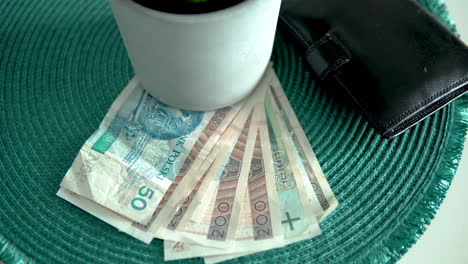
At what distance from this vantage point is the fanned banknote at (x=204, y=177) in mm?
465

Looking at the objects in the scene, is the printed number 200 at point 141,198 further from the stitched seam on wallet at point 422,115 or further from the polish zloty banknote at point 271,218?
the stitched seam on wallet at point 422,115

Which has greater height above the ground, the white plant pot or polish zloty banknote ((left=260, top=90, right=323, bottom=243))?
the white plant pot

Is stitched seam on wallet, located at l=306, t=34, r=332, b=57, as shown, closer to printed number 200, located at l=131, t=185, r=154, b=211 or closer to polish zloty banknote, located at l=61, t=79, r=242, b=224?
polish zloty banknote, located at l=61, t=79, r=242, b=224

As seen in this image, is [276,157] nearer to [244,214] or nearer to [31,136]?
[244,214]

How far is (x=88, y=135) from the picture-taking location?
1.75 ft

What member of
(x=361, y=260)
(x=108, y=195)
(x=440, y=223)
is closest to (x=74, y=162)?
(x=108, y=195)

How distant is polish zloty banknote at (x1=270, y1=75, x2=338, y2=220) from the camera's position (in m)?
0.49

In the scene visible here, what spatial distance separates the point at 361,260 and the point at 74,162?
A: 35cm

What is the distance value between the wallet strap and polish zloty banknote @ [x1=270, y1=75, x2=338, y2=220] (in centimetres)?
6

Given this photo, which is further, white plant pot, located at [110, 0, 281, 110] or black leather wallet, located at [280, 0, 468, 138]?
black leather wallet, located at [280, 0, 468, 138]

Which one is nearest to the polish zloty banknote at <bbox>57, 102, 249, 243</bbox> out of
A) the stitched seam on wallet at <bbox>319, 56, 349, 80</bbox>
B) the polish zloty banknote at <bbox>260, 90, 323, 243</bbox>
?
the polish zloty banknote at <bbox>260, 90, 323, 243</bbox>

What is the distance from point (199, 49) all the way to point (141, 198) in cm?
18

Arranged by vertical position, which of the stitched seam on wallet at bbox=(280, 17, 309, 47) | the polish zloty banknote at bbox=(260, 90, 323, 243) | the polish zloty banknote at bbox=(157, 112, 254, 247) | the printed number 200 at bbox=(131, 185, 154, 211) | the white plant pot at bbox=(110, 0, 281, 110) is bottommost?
the printed number 200 at bbox=(131, 185, 154, 211)

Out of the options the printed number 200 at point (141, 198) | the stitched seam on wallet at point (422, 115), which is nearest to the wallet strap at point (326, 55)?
the stitched seam on wallet at point (422, 115)
